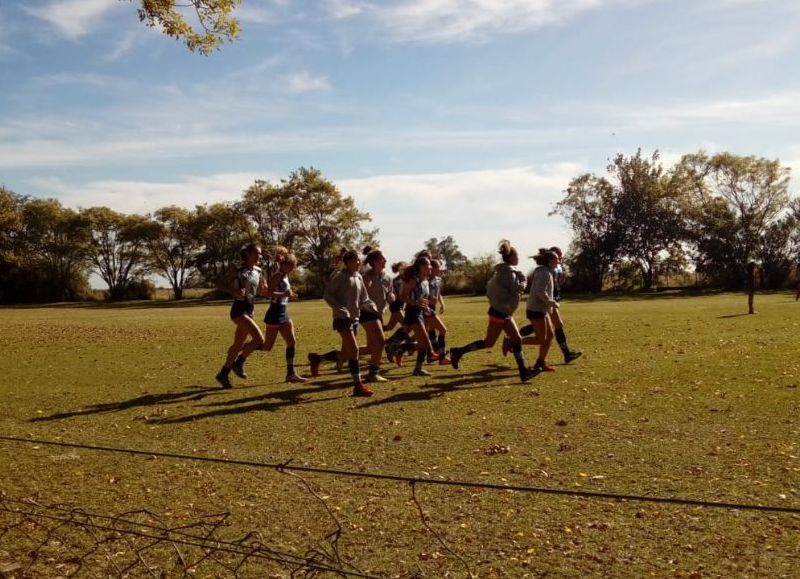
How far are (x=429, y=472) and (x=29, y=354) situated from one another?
14.7m

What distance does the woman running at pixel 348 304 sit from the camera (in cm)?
1058

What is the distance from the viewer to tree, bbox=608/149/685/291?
66312 mm

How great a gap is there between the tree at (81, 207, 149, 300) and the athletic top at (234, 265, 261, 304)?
67.2 metres

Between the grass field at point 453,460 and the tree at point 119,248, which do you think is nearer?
the grass field at point 453,460

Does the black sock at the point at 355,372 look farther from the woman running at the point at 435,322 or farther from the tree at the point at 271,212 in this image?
the tree at the point at 271,212

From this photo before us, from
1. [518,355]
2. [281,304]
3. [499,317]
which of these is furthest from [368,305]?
[518,355]

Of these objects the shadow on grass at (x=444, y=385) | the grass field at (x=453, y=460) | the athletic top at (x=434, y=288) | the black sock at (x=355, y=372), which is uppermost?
the athletic top at (x=434, y=288)

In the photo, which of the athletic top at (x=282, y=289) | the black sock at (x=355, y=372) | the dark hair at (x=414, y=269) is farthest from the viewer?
the dark hair at (x=414, y=269)

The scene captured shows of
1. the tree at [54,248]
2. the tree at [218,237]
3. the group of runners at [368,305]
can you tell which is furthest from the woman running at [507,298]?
the tree at [54,248]

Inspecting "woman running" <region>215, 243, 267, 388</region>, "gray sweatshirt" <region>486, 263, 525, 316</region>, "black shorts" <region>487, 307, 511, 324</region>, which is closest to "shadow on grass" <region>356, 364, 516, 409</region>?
"black shorts" <region>487, 307, 511, 324</region>

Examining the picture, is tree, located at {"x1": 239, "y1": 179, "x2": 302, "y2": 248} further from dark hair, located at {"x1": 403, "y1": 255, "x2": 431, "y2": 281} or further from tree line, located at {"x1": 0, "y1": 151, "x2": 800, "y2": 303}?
dark hair, located at {"x1": 403, "y1": 255, "x2": 431, "y2": 281}

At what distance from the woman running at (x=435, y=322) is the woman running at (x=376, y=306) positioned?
1092mm

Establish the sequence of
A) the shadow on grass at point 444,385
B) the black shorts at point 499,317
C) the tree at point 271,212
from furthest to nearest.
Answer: the tree at point 271,212 < the black shorts at point 499,317 < the shadow on grass at point 444,385

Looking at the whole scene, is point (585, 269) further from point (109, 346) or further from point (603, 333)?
point (109, 346)
